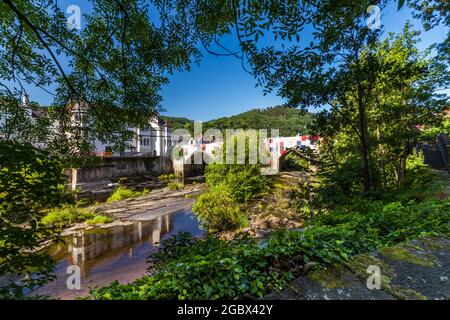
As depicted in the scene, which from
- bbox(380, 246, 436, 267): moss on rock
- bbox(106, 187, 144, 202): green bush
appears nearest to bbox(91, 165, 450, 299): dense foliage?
bbox(380, 246, 436, 267): moss on rock

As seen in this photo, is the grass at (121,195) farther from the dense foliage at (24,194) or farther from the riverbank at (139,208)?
the dense foliage at (24,194)

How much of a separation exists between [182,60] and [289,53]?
2.20 meters

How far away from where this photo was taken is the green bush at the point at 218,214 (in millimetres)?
10156

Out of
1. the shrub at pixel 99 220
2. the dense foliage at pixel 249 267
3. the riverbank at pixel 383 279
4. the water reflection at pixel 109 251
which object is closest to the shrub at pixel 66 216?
the shrub at pixel 99 220

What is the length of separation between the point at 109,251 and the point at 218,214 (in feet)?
17.2

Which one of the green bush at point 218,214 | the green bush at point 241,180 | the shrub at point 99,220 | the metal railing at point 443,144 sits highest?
the metal railing at point 443,144

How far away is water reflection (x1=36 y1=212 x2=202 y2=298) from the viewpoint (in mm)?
7070

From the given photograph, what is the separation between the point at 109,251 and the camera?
9.54 m

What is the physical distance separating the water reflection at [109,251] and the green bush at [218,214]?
125cm

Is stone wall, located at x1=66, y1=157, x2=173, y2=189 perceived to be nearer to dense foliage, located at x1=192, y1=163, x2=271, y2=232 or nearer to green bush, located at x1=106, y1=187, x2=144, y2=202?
green bush, located at x1=106, y1=187, x2=144, y2=202
